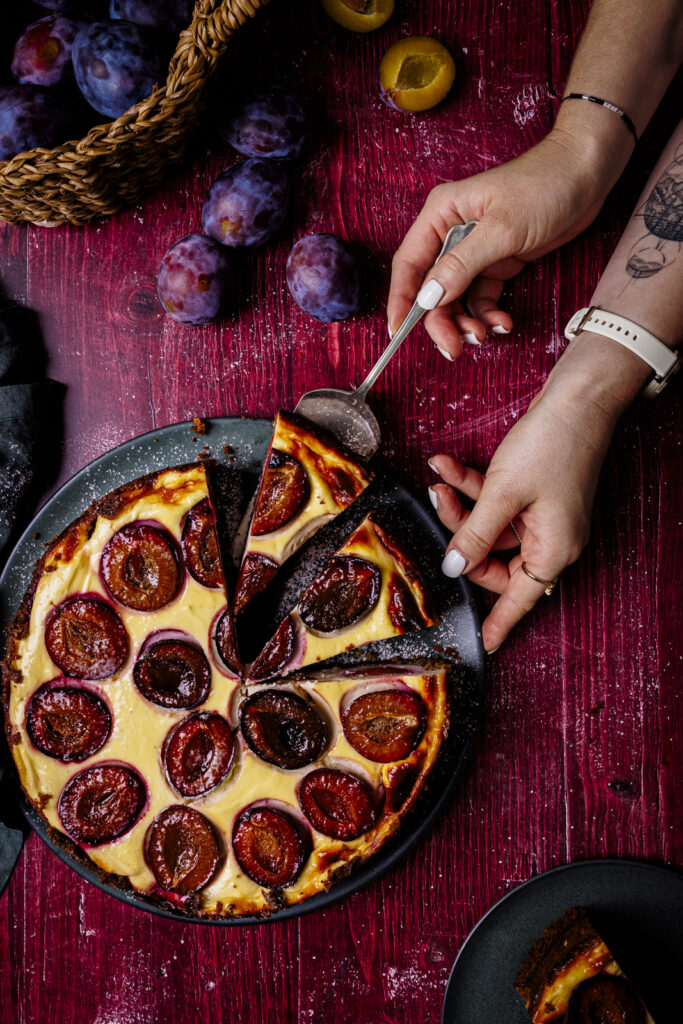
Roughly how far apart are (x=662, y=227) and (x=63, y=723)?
6.33 ft

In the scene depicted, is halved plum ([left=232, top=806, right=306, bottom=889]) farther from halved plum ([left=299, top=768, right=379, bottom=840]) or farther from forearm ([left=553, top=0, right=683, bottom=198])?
forearm ([left=553, top=0, right=683, bottom=198])

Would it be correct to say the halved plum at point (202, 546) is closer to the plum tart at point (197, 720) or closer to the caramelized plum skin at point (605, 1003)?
the plum tart at point (197, 720)

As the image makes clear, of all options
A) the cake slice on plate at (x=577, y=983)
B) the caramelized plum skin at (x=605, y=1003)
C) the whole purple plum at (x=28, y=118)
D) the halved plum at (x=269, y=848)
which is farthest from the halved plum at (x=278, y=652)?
the whole purple plum at (x=28, y=118)

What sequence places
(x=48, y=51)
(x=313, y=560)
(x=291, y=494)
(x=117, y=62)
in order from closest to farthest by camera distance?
(x=117, y=62)
(x=48, y=51)
(x=291, y=494)
(x=313, y=560)

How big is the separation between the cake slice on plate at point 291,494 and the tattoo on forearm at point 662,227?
849mm

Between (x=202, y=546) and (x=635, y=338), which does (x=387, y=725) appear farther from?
(x=635, y=338)

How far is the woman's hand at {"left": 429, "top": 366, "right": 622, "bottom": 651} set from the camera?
173 centimetres

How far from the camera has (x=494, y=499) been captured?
1724mm

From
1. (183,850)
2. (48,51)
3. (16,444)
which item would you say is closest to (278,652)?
(183,850)

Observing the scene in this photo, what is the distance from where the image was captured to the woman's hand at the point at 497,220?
1766 mm

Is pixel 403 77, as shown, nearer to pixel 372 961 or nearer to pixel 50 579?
pixel 50 579

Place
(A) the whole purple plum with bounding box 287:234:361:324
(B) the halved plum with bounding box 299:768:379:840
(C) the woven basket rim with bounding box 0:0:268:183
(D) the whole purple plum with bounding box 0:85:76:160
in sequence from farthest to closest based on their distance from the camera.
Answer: (A) the whole purple plum with bounding box 287:234:361:324 → (B) the halved plum with bounding box 299:768:379:840 → (D) the whole purple plum with bounding box 0:85:76:160 → (C) the woven basket rim with bounding box 0:0:268:183

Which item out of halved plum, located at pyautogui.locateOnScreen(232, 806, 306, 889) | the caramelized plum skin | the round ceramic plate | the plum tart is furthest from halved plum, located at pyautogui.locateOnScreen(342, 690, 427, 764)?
the caramelized plum skin

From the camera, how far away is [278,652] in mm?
1863
